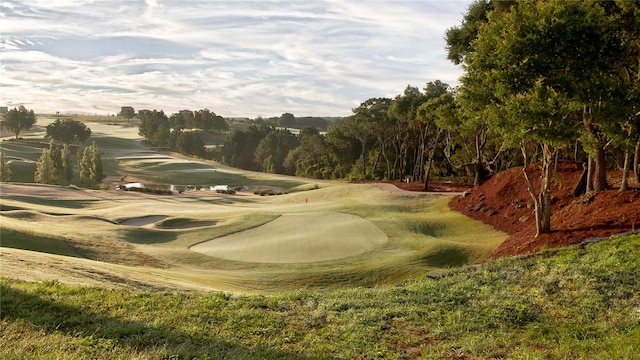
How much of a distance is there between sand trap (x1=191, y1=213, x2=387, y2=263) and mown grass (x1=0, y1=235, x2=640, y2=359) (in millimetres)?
10463

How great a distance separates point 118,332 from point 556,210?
71.3ft

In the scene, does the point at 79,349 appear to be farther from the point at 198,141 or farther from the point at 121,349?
the point at 198,141

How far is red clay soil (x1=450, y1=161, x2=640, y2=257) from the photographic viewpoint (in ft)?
52.6

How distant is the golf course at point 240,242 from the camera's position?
56.7 feet

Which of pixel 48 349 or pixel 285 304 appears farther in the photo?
pixel 285 304

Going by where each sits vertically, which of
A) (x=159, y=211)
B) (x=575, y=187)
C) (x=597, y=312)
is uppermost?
(x=575, y=187)

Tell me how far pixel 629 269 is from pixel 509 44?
8.40m

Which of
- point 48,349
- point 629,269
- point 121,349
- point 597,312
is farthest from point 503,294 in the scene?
point 48,349

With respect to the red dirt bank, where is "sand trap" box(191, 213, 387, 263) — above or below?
below

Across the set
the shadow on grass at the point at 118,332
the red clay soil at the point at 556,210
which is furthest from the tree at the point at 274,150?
the shadow on grass at the point at 118,332

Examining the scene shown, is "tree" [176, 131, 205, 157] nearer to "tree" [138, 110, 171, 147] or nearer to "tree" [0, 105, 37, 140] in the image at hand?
"tree" [138, 110, 171, 147]

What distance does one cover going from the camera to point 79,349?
284 inches

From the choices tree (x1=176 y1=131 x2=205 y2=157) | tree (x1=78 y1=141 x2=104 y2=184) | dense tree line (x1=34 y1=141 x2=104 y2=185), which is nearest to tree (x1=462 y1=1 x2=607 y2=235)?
dense tree line (x1=34 y1=141 x2=104 y2=185)

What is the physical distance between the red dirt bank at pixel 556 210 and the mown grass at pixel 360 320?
13.2 ft
